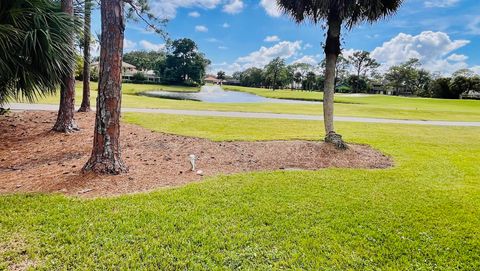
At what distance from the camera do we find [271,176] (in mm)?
5652

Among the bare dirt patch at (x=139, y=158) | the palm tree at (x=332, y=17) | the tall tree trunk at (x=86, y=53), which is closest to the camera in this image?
the bare dirt patch at (x=139, y=158)

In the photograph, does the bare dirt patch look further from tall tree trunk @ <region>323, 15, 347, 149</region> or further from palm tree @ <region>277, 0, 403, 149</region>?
palm tree @ <region>277, 0, 403, 149</region>

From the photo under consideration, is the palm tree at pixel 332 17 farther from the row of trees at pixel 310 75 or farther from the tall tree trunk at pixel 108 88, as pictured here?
the row of trees at pixel 310 75

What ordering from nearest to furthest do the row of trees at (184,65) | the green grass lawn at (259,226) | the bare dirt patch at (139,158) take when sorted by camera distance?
1. the green grass lawn at (259,226)
2. the bare dirt patch at (139,158)
3. the row of trees at (184,65)

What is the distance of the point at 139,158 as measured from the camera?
21.1ft

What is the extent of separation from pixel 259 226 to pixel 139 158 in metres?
3.76

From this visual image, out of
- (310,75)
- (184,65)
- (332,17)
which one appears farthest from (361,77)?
(332,17)

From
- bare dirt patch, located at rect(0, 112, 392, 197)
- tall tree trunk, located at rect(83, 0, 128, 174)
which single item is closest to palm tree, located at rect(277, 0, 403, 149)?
bare dirt patch, located at rect(0, 112, 392, 197)

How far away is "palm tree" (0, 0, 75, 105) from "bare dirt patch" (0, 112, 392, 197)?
1489mm

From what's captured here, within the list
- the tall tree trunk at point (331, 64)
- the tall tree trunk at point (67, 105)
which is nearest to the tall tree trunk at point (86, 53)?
the tall tree trunk at point (67, 105)

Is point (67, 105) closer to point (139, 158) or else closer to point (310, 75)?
point (139, 158)

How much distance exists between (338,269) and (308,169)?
3.54m

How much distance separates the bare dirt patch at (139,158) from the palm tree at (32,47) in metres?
1.49

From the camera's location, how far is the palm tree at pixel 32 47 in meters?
5.84
